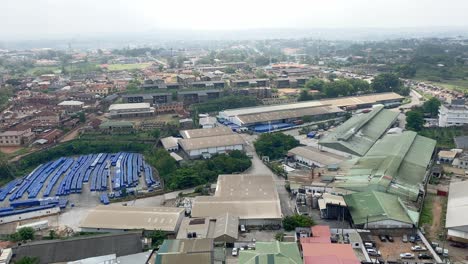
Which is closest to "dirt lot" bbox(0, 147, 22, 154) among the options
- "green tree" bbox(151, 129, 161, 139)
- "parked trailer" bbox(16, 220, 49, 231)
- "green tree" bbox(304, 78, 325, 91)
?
Result: "green tree" bbox(151, 129, 161, 139)

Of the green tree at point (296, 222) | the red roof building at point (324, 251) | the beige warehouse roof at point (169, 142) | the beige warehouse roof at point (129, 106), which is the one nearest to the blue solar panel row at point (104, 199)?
the beige warehouse roof at point (169, 142)

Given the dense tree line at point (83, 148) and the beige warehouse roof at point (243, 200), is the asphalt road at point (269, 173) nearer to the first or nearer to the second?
the beige warehouse roof at point (243, 200)

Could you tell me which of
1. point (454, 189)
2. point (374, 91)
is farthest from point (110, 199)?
point (374, 91)

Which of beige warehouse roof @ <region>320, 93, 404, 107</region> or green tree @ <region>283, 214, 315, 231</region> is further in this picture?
beige warehouse roof @ <region>320, 93, 404, 107</region>

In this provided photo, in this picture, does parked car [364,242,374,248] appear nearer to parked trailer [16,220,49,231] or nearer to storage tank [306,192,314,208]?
storage tank [306,192,314,208]

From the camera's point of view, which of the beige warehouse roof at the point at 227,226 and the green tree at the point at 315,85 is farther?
the green tree at the point at 315,85

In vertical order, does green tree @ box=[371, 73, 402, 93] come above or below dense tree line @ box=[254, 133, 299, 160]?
above

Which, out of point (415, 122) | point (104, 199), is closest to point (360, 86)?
point (415, 122)
